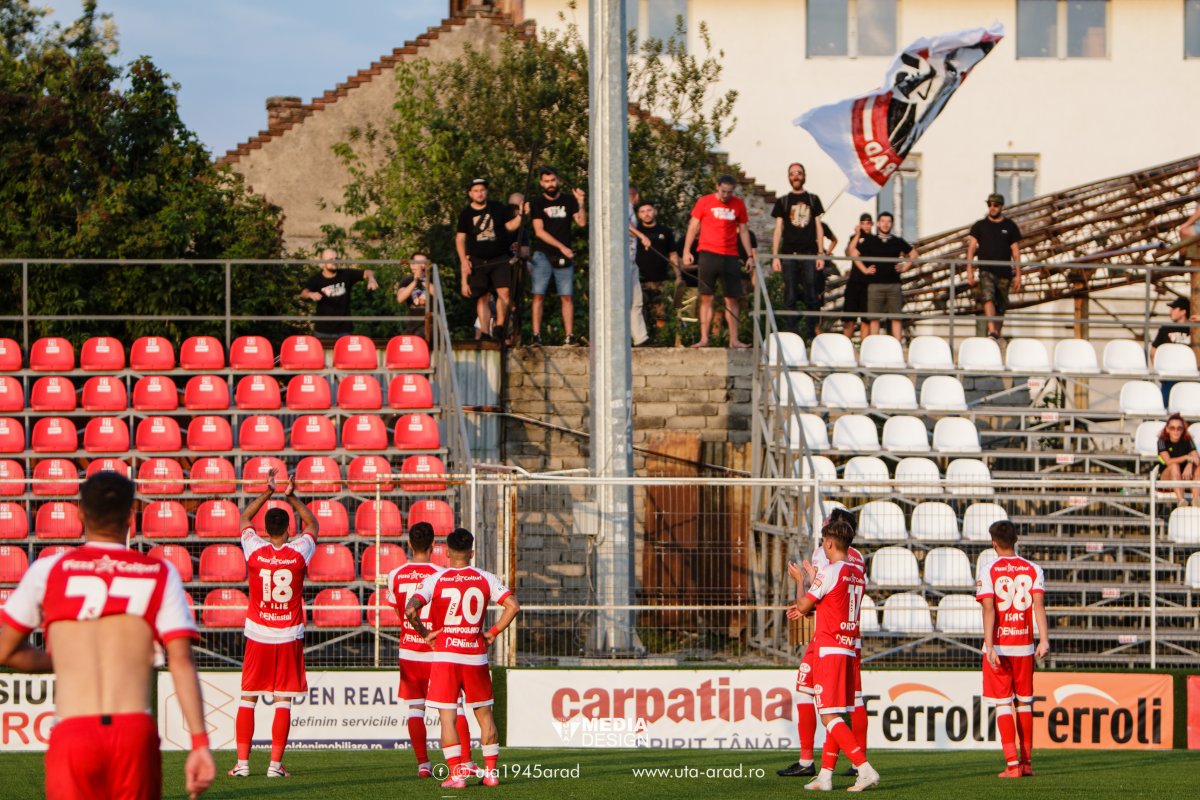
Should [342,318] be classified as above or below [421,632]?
above

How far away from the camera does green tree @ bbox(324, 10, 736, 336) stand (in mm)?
25531

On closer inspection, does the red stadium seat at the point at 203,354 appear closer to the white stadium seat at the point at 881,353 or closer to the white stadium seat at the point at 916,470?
the white stadium seat at the point at 881,353

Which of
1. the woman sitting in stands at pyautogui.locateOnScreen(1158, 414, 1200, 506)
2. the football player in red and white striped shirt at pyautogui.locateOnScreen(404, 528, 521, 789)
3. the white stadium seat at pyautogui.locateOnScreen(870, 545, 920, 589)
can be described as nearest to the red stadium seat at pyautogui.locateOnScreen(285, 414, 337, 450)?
the white stadium seat at pyautogui.locateOnScreen(870, 545, 920, 589)

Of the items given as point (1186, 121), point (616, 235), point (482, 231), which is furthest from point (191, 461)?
point (1186, 121)

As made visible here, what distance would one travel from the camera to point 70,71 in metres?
23.0

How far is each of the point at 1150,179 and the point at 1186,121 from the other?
310 inches

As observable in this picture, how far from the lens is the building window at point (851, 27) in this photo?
3181 cm

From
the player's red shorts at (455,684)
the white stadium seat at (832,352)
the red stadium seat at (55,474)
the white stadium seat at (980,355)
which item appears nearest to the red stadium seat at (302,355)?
the red stadium seat at (55,474)

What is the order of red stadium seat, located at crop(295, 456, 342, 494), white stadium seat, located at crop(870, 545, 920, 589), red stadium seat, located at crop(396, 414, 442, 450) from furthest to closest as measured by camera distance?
red stadium seat, located at crop(396, 414, 442, 450) → red stadium seat, located at crop(295, 456, 342, 494) → white stadium seat, located at crop(870, 545, 920, 589)

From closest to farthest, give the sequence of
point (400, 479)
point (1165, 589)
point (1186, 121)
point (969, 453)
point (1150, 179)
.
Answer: point (400, 479) → point (1165, 589) → point (969, 453) → point (1150, 179) → point (1186, 121)

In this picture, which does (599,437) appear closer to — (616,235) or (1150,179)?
(616,235)

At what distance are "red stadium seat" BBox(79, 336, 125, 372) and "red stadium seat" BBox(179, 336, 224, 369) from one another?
72cm

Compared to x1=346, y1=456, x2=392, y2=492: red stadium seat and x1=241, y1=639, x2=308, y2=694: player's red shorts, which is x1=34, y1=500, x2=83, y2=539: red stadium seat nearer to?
x1=346, y1=456, x2=392, y2=492: red stadium seat

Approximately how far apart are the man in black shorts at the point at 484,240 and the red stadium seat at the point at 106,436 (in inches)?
167
